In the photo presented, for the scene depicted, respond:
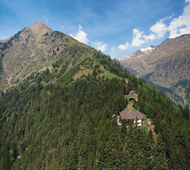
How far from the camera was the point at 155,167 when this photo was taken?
157 ft

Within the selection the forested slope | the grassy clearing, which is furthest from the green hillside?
the grassy clearing

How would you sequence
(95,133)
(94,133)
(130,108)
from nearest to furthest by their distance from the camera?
(94,133), (95,133), (130,108)

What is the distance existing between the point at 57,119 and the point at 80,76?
7876cm

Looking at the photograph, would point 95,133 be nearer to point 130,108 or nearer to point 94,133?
point 94,133

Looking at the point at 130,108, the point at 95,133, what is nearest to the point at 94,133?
the point at 95,133

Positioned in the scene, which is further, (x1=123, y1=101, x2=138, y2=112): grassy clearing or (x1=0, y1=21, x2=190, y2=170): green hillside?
(x1=123, y1=101, x2=138, y2=112): grassy clearing

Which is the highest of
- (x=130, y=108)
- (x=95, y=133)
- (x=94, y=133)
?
(x=130, y=108)

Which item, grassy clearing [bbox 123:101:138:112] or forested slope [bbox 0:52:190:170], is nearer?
forested slope [bbox 0:52:190:170]

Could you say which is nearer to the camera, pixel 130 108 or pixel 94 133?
pixel 94 133

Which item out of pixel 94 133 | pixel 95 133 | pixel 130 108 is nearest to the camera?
pixel 94 133

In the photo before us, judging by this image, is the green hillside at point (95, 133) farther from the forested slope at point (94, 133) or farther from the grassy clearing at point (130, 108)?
the grassy clearing at point (130, 108)

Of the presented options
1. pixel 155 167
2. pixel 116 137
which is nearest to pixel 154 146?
pixel 155 167

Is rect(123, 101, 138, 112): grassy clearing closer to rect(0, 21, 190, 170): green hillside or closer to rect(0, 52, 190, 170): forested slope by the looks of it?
rect(0, 21, 190, 170): green hillside

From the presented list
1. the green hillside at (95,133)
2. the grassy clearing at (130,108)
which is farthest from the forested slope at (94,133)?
the grassy clearing at (130,108)
